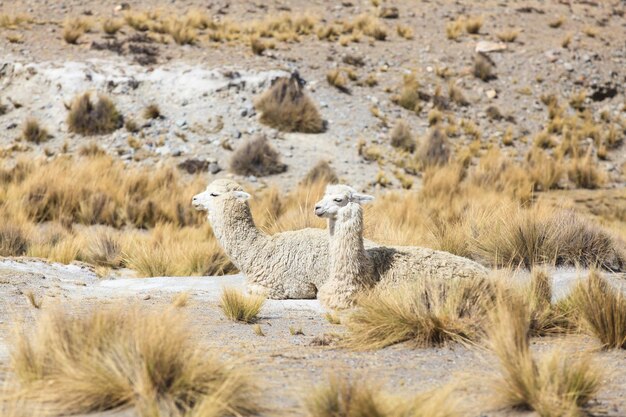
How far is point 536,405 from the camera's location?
4121 millimetres

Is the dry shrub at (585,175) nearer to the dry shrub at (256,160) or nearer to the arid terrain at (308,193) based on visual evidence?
the arid terrain at (308,193)

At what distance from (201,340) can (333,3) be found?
80.8 ft

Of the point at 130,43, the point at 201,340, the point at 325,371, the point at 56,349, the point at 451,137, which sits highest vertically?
the point at 56,349

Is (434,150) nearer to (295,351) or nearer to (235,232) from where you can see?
(235,232)

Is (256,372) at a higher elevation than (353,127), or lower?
higher

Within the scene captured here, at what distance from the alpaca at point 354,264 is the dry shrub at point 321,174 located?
9702mm

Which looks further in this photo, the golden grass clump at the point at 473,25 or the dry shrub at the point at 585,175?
the golden grass clump at the point at 473,25

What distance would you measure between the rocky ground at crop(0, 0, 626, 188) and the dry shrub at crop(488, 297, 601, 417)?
43.9ft

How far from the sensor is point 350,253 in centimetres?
729

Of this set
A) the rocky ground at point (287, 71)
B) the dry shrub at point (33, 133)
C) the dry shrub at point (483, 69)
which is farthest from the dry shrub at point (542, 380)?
the dry shrub at point (483, 69)

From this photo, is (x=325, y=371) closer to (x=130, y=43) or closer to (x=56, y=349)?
(x=56, y=349)

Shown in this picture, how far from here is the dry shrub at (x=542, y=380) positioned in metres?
4.10

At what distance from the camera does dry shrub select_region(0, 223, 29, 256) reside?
1091cm

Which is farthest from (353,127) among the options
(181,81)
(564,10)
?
(564,10)
